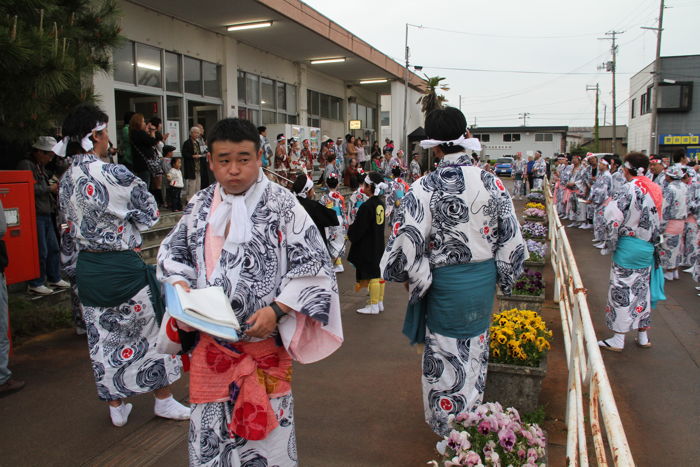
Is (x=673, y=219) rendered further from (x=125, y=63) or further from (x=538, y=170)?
(x=538, y=170)

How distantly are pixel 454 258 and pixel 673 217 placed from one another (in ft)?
24.8

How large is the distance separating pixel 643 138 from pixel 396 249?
1669 inches

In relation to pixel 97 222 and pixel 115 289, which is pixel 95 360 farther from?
pixel 97 222

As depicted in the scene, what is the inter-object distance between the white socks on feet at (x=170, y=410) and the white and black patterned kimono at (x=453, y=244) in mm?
1894

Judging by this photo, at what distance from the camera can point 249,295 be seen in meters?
2.18

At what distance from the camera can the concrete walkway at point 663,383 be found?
3756mm

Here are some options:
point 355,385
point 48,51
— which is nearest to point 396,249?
point 355,385

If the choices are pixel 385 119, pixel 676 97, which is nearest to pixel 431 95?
pixel 385 119

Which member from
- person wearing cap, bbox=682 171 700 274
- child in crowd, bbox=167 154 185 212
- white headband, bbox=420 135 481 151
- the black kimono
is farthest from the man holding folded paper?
person wearing cap, bbox=682 171 700 274

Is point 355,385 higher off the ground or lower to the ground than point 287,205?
lower

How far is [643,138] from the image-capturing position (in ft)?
129

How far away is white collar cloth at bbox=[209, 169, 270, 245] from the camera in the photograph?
2.20 meters

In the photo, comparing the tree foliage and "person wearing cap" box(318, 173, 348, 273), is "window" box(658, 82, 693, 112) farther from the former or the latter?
the tree foliage

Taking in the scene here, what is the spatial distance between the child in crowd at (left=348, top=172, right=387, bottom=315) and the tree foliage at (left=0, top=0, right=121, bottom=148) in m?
3.35
